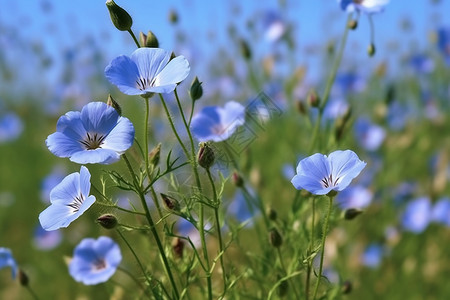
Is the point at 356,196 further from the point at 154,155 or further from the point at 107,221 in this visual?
the point at 107,221

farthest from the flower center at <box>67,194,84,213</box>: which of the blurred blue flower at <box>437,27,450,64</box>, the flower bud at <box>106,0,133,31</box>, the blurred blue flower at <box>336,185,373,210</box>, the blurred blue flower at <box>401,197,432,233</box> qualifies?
the blurred blue flower at <box>437,27,450,64</box>

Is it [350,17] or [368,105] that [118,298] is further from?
[368,105]

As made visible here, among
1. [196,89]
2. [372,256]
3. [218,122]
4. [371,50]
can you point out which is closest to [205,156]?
[196,89]

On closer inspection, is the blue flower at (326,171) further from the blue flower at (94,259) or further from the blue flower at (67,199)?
the blue flower at (94,259)

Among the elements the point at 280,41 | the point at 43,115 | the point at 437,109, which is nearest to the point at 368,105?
the point at 437,109

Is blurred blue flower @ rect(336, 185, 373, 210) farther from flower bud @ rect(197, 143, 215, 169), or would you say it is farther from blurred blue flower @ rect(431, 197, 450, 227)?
flower bud @ rect(197, 143, 215, 169)
